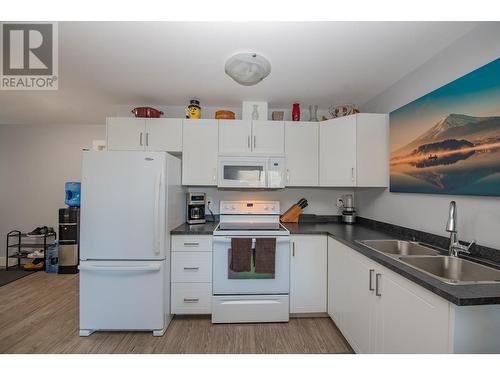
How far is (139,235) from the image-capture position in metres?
1.90

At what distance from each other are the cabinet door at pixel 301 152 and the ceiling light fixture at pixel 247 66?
916 mm

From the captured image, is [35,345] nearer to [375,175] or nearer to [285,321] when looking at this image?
[285,321]

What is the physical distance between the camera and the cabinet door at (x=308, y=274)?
7.09 ft

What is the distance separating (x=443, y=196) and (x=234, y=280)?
1829mm

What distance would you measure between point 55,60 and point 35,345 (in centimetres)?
233

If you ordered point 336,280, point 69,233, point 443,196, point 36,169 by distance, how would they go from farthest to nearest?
point 36,169 < point 69,233 < point 336,280 < point 443,196

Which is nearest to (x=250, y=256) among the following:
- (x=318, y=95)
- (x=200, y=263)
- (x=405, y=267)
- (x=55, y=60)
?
(x=200, y=263)

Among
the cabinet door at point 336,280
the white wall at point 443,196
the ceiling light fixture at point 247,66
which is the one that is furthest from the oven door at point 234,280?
the ceiling light fixture at point 247,66

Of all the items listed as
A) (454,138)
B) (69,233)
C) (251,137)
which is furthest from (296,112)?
(69,233)

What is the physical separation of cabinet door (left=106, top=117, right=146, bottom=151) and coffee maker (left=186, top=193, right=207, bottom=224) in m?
0.79

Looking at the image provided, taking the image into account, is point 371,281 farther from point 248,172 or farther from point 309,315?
point 248,172

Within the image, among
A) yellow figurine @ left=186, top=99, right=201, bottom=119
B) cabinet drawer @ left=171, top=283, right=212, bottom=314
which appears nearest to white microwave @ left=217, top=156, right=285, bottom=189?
yellow figurine @ left=186, top=99, right=201, bottom=119

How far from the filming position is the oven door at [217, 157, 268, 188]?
2434mm

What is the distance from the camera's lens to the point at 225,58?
178cm
